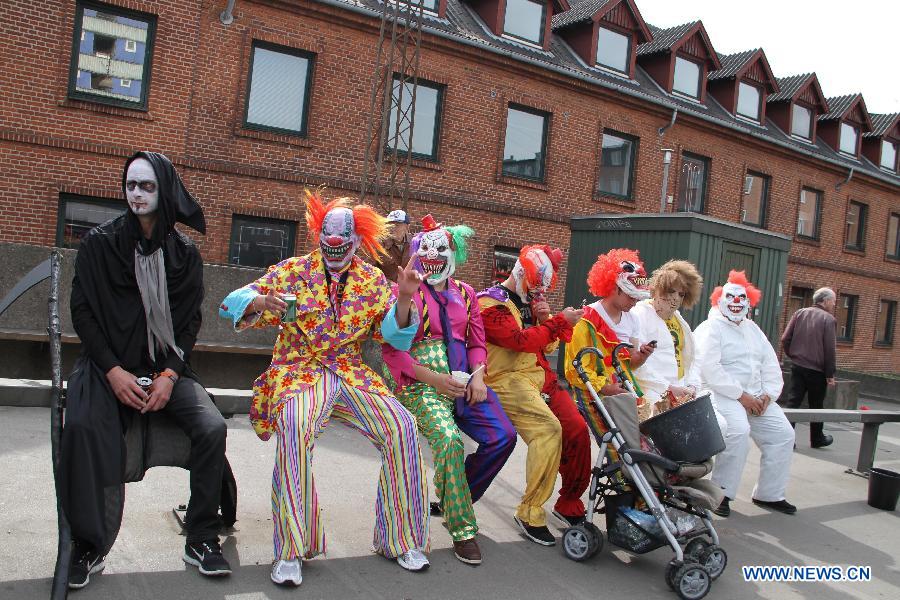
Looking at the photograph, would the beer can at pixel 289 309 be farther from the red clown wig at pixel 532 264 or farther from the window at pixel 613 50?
the window at pixel 613 50

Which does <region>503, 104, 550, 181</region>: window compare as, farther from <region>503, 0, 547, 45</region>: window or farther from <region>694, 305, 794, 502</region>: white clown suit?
<region>694, 305, 794, 502</region>: white clown suit

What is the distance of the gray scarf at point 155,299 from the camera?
146 inches

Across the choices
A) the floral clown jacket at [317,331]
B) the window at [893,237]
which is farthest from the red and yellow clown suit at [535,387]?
the window at [893,237]

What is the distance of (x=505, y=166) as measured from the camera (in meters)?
16.8

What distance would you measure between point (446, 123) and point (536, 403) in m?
11.7

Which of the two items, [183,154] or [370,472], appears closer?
[370,472]

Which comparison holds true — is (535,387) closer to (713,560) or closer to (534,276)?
(534,276)

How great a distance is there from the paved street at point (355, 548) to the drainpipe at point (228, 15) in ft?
28.8

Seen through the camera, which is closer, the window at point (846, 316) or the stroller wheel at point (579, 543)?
the stroller wheel at point (579, 543)

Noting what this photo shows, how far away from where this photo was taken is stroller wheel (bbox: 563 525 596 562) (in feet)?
15.0

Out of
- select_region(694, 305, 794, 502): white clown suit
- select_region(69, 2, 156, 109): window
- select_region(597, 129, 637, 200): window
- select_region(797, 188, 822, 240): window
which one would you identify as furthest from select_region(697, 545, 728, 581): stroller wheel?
select_region(797, 188, 822, 240): window

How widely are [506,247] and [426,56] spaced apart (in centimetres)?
441

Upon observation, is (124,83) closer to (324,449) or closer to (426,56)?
(426,56)

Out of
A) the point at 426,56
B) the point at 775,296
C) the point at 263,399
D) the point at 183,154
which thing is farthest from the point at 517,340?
the point at 426,56
